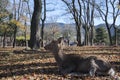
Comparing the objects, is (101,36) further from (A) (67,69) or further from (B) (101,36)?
(A) (67,69)

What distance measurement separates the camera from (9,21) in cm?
6172

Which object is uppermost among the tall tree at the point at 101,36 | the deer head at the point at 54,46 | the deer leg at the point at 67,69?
the deer head at the point at 54,46

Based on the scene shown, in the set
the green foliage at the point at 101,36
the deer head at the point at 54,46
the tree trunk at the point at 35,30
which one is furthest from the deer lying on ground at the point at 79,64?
Result: the green foliage at the point at 101,36

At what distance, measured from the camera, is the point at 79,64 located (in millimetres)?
9477

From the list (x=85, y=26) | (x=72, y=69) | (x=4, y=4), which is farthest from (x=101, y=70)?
(x=4, y=4)

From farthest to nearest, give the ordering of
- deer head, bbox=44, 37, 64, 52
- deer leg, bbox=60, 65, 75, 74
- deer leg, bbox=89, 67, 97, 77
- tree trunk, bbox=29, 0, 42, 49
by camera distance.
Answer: tree trunk, bbox=29, 0, 42, 49, deer head, bbox=44, 37, 64, 52, deer leg, bbox=60, 65, 75, 74, deer leg, bbox=89, 67, 97, 77

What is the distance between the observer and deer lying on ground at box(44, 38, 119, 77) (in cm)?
902

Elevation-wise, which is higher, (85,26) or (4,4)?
(4,4)

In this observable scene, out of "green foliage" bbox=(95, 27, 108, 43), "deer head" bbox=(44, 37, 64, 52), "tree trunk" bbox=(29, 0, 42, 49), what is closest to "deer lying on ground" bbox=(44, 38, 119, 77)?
"deer head" bbox=(44, 37, 64, 52)

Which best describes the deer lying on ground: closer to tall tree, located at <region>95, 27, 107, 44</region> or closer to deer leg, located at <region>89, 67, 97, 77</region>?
deer leg, located at <region>89, 67, 97, 77</region>

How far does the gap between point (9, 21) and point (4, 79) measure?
5357 cm

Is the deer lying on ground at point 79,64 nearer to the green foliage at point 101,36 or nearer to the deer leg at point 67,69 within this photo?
the deer leg at point 67,69

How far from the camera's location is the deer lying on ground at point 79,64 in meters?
9.02

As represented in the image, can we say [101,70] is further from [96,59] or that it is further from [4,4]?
[4,4]
